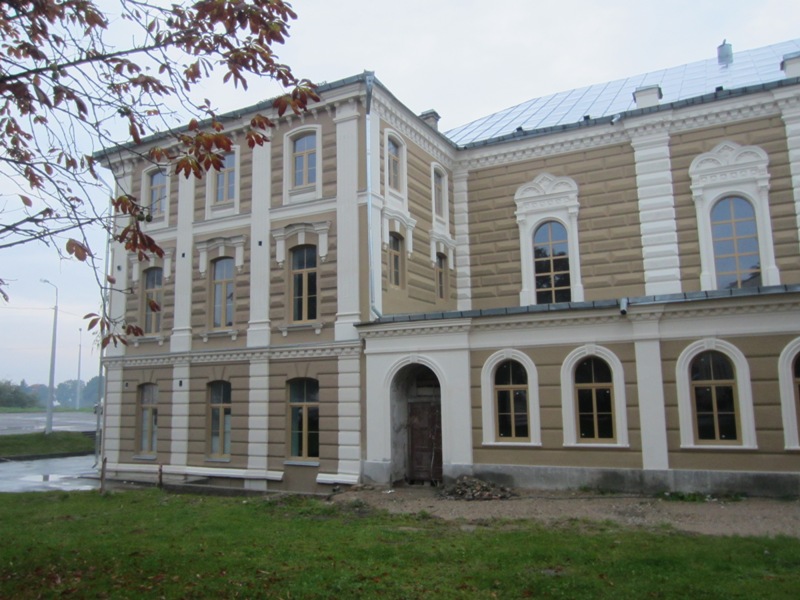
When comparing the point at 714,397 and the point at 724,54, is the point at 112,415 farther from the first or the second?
the point at 724,54

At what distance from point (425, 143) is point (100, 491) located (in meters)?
15.0

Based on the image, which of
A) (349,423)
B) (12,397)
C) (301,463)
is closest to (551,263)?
(349,423)

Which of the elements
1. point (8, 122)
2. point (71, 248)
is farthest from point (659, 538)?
point (8, 122)

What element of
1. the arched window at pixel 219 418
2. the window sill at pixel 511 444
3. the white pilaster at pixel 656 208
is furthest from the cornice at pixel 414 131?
the window sill at pixel 511 444

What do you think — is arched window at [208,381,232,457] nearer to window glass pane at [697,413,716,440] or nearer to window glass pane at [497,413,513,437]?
window glass pane at [497,413,513,437]

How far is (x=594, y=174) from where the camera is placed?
918 inches

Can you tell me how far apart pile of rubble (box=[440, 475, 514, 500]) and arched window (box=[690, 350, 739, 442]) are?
478 cm

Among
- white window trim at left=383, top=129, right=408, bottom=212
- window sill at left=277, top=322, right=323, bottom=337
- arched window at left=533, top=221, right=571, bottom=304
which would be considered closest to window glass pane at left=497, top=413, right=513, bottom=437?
window sill at left=277, top=322, right=323, bottom=337

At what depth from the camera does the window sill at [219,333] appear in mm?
22344

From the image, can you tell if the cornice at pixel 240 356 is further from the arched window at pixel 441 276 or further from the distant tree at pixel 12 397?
the distant tree at pixel 12 397

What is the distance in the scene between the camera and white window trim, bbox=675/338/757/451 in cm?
1554

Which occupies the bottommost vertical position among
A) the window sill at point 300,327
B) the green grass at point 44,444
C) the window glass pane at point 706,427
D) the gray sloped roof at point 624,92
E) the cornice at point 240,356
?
the green grass at point 44,444

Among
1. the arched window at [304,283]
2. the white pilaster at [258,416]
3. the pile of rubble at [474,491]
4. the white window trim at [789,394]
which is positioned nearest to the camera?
the white window trim at [789,394]

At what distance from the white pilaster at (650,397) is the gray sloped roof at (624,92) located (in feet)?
32.3
